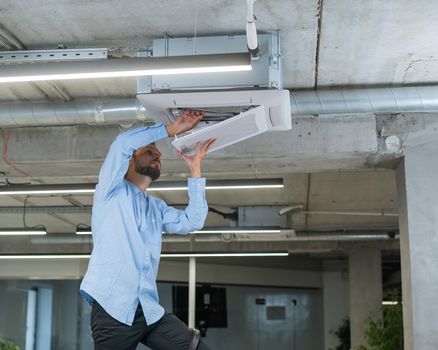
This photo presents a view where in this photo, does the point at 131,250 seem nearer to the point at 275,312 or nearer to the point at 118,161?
the point at 118,161

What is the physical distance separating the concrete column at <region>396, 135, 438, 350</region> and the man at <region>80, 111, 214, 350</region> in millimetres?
2274

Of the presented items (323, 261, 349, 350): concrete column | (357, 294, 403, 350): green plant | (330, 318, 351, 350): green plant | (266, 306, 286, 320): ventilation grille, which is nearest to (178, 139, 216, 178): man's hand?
(357, 294, 403, 350): green plant

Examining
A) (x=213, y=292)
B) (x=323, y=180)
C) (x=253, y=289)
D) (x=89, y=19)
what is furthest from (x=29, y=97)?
(x=253, y=289)

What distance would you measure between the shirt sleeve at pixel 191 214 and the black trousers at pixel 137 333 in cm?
46

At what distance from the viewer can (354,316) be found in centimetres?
1241

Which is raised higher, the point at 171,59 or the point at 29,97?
the point at 29,97

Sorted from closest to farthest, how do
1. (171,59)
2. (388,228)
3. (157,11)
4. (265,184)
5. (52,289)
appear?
(171,59), (157,11), (265,184), (388,228), (52,289)

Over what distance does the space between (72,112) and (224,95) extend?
1.91 meters

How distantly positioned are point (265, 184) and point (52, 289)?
27.8 ft

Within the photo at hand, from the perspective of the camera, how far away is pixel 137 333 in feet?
9.41

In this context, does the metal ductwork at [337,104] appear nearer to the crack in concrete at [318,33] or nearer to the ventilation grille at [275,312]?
the crack in concrete at [318,33]

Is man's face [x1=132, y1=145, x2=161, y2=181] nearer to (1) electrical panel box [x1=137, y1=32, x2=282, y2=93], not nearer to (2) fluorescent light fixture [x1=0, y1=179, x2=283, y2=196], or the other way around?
(1) electrical panel box [x1=137, y1=32, x2=282, y2=93]

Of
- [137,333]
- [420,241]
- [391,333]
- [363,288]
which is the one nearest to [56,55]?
[137,333]

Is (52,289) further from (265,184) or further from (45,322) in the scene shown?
(265,184)
